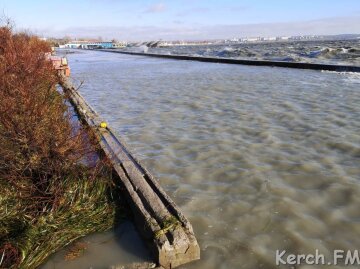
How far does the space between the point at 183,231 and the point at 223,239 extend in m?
0.56

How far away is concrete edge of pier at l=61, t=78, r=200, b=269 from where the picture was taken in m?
3.31

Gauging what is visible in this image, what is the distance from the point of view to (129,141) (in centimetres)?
702

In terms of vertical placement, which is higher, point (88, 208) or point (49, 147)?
point (49, 147)

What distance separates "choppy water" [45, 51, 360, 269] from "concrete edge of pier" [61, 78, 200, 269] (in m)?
0.25

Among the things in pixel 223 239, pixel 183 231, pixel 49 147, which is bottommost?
pixel 223 239

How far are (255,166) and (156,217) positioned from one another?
2300 mm

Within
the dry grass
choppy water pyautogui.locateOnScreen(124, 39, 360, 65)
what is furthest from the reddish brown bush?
choppy water pyautogui.locateOnScreen(124, 39, 360, 65)

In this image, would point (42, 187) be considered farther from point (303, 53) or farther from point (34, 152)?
point (303, 53)

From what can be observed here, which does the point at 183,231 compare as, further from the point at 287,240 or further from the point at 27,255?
the point at 27,255

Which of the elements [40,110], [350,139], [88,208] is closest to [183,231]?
[88,208]

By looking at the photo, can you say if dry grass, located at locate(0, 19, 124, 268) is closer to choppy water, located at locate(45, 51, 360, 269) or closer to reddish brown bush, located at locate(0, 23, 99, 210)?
reddish brown bush, located at locate(0, 23, 99, 210)

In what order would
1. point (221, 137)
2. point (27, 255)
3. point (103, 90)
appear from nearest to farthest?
point (27, 255) < point (221, 137) < point (103, 90)

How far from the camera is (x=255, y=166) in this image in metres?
5.46

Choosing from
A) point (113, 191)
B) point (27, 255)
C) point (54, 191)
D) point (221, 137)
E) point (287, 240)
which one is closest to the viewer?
point (27, 255)
